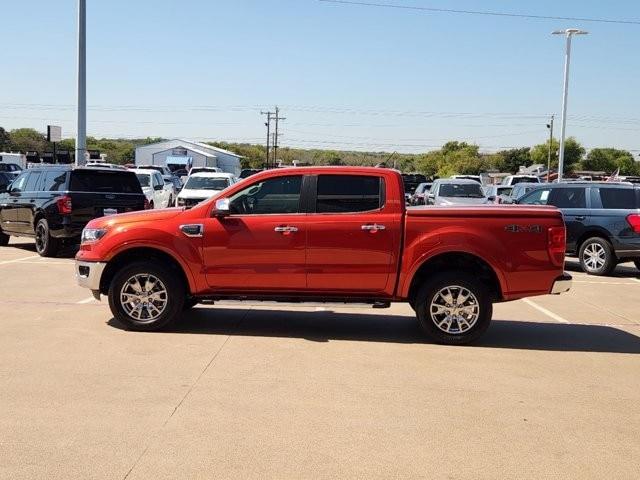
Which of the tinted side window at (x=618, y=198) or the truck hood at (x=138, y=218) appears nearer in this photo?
the truck hood at (x=138, y=218)

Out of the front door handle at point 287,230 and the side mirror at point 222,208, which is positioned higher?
the side mirror at point 222,208

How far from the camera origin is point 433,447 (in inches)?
176

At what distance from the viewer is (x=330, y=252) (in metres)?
7.31

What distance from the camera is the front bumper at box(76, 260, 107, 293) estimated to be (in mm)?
7551

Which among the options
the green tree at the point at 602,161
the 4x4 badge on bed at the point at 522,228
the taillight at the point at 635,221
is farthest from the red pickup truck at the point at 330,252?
the green tree at the point at 602,161

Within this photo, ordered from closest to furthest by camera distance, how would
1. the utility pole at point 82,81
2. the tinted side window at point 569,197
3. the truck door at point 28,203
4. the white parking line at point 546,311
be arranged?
the white parking line at point 546,311 → the truck door at point 28,203 → the tinted side window at point 569,197 → the utility pole at point 82,81

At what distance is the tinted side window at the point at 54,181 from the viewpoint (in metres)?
13.8

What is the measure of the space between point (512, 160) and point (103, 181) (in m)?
117

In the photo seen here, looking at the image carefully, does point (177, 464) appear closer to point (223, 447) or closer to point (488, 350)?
point (223, 447)

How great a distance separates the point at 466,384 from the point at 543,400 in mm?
670

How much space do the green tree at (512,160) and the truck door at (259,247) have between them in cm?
11835

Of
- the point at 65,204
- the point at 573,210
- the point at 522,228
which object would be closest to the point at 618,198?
the point at 573,210

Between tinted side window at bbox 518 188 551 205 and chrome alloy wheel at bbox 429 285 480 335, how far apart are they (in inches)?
336

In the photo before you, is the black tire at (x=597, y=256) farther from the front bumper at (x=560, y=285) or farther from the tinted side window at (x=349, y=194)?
the tinted side window at (x=349, y=194)
